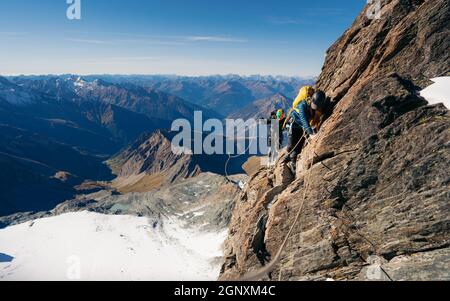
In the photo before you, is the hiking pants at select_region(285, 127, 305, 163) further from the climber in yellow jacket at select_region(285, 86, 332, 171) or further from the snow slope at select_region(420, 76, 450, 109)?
the snow slope at select_region(420, 76, 450, 109)

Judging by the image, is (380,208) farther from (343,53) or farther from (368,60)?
(343,53)

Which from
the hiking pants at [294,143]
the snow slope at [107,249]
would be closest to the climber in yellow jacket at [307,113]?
the hiking pants at [294,143]

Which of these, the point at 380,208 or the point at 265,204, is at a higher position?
the point at 380,208

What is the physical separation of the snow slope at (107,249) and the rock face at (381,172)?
4398cm

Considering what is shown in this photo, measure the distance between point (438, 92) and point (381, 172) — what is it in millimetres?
5087

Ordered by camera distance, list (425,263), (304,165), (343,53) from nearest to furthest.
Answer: (425,263), (304,165), (343,53)

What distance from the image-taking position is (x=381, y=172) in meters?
18.0

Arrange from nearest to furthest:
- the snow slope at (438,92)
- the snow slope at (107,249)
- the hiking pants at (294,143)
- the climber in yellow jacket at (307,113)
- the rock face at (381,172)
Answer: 1. the rock face at (381,172)
2. the snow slope at (438,92)
3. the climber in yellow jacket at (307,113)
4. the hiking pants at (294,143)
5. the snow slope at (107,249)

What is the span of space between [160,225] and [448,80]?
86.6 m

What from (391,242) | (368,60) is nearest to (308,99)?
(368,60)

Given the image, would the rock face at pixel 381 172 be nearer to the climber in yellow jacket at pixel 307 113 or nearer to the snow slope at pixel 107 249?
the climber in yellow jacket at pixel 307 113

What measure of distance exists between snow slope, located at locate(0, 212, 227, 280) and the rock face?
144 ft

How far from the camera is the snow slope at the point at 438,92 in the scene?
17156 millimetres

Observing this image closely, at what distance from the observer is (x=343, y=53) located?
80.3ft
